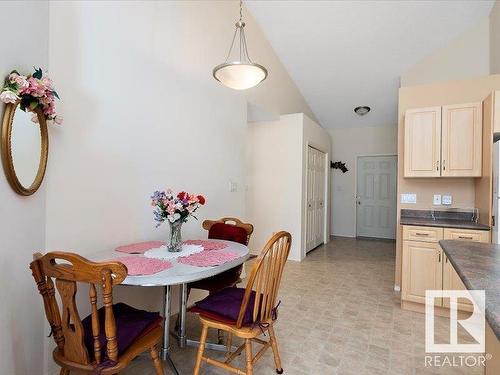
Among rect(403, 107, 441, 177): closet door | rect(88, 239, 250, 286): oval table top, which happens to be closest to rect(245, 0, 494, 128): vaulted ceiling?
rect(403, 107, 441, 177): closet door

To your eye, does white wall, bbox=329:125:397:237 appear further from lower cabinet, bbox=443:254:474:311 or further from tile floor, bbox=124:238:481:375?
lower cabinet, bbox=443:254:474:311

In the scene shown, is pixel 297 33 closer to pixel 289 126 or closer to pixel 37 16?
pixel 289 126

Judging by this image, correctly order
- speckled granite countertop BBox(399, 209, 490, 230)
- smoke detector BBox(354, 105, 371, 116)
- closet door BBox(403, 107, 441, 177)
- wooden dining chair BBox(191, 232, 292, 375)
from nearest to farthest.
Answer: wooden dining chair BBox(191, 232, 292, 375)
speckled granite countertop BBox(399, 209, 490, 230)
closet door BBox(403, 107, 441, 177)
smoke detector BBox(354, 105, 371, 116)

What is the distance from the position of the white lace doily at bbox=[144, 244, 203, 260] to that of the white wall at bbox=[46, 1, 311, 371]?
42 cm

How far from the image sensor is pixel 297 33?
436cm

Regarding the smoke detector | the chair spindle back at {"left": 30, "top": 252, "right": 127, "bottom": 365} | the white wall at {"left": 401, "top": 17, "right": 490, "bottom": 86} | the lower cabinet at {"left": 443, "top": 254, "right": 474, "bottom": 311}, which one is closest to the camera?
the chair spindle back at {"left": 30, "top": 252, "right": 127, "bottom": 365}

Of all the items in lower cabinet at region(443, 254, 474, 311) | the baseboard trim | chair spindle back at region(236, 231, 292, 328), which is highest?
chair spindle back at region(236, 231, 292, 328)

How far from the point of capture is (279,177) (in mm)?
4965

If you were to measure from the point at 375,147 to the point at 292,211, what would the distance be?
124 inches

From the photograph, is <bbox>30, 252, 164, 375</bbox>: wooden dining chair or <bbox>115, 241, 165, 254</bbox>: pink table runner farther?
<bbox>115, 241, 165, 254</bbox>: pink table runner

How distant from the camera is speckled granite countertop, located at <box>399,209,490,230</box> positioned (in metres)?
2.95

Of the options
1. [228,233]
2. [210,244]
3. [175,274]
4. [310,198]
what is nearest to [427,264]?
[228,233]

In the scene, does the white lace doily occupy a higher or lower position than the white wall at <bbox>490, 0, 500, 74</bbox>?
lower

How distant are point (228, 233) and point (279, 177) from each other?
251cm
